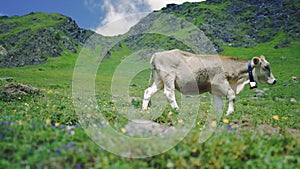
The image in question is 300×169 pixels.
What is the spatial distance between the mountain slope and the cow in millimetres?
106994

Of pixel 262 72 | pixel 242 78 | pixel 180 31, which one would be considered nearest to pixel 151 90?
pixel 242 78

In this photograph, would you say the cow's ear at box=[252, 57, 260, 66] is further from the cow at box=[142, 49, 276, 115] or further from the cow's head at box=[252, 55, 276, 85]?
the cow's head at box=[252, 55, 276, 85]

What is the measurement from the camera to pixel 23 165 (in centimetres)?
546

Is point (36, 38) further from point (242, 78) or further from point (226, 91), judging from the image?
point (226, 91)

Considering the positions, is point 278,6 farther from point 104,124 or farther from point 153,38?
point 104,124

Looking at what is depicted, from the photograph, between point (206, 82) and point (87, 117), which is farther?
point (206, 82)

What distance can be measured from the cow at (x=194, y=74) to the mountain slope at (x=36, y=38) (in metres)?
107

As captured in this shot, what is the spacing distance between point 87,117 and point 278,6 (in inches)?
7055

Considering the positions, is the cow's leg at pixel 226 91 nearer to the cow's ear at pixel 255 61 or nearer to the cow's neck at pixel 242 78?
the cow's neck at pixel 242 78

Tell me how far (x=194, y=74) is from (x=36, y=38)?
131m

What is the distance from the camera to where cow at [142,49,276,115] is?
12727mm

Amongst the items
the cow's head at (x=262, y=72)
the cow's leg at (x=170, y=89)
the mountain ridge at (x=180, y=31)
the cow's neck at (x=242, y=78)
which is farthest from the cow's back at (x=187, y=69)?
the mountain ridge at (x=180, y=31)

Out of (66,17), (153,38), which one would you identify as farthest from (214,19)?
(66,17)

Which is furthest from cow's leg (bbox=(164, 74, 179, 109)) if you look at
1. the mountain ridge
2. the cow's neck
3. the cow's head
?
the mountain ridge
